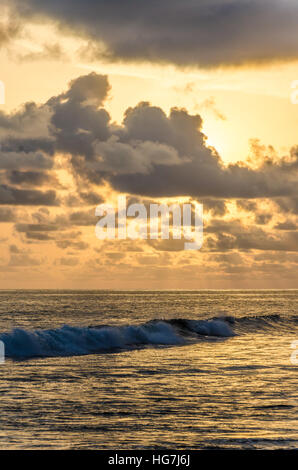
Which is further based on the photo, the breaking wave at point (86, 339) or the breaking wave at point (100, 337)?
the breaking wave at point (100, 337)

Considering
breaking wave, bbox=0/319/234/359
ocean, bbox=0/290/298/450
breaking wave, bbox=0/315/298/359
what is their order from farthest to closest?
1. breaking wave, bbox=0/315/298/359
2. breaking wave, bbox=0/319/234/359
3. ocean, bbox=0/290/298/450

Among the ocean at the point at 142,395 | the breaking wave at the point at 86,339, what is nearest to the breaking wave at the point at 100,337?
the breaking wave at the point at 86,339

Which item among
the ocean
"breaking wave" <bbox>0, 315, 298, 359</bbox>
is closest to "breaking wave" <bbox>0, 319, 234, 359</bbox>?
"breaking wave" <bbox>0, 315, 298, 359</bbox>

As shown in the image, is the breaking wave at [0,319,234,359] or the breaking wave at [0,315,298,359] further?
the breaking wave at [0,315,298,359]

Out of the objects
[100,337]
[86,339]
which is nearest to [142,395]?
[86,339]

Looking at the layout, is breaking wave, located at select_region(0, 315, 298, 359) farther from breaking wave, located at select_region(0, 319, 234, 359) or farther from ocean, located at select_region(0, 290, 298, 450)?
ocean, located at select_region(0, 290, 298, 450)

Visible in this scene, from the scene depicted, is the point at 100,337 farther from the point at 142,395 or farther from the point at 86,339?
the point at 142,395

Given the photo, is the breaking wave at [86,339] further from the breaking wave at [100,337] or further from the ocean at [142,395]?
the ocean at [142,395]

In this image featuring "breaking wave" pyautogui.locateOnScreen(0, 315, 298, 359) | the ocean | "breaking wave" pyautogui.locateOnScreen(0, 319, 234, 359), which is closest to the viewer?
the ocean

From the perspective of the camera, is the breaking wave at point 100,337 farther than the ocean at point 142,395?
Yes

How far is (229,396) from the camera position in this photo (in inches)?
961

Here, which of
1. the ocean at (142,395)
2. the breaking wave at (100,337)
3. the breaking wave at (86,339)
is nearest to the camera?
the ocean at (142,395)

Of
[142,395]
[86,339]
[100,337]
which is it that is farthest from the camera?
[100,337]

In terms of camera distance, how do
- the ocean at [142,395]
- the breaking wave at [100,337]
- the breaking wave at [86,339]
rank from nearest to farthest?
the ocean at [142,395] < the breaking wave at [86,339] < the breaking wave at [100,337]
